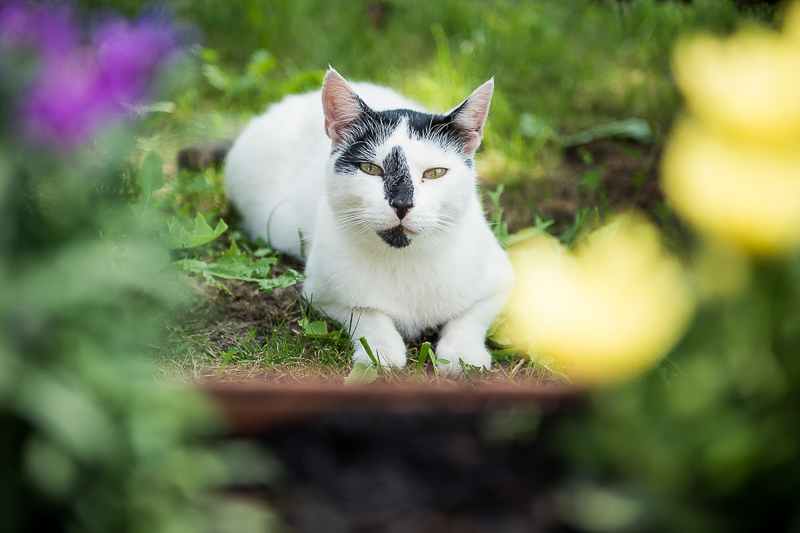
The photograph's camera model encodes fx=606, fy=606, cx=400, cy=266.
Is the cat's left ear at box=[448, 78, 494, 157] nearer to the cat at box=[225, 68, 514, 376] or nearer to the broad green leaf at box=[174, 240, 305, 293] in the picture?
the cat at box=[225, 68, 514, 376]

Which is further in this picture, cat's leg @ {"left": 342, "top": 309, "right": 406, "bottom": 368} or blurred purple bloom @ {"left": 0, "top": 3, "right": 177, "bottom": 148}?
cat's leg @ {"left": 342, "top": 309, "right": 406, "bottom": 368}

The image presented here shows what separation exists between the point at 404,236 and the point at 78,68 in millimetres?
1174

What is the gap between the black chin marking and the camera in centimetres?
194

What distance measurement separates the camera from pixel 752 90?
889 mm

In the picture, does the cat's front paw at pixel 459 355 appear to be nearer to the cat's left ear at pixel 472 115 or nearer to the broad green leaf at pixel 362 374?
the broad green leaf at pixel 362 374

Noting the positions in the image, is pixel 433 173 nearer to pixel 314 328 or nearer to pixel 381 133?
pixel 381 133

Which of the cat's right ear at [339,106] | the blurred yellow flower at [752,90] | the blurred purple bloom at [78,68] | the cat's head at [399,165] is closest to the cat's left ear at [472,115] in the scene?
the cat's head at [399,165]

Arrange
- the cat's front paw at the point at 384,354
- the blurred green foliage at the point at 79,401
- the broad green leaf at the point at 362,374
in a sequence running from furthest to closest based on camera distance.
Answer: the cat's front paw at the point at 384,354 < the broad green leaf at the point at 362,374 < the blurred green foliage at the point at 79,401

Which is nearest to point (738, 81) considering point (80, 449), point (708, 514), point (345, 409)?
point (708, 514)

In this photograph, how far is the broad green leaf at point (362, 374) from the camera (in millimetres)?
1788

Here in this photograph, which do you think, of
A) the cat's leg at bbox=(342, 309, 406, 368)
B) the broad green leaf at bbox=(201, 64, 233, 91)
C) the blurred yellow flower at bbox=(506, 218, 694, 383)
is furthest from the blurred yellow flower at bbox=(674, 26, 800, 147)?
the broad green leaf at bbox=(201, 64, 233, 91)

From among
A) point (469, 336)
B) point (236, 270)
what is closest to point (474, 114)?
point (469, 336)

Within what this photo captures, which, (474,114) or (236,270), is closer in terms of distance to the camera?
(474,114)

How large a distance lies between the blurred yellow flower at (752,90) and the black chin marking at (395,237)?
1.08m
